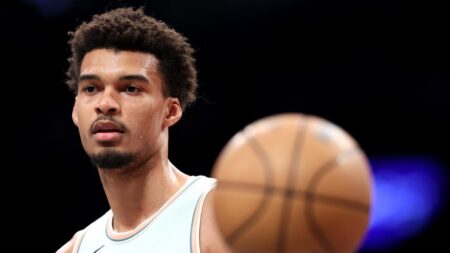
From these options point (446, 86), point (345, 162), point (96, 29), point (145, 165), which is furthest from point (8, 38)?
point (345, 162)

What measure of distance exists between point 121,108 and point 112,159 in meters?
0.24

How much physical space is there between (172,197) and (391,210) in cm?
220

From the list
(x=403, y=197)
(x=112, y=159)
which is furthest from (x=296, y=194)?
(x=403, y=197)

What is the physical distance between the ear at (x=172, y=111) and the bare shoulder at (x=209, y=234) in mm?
517

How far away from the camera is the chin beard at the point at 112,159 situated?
330 centimetres

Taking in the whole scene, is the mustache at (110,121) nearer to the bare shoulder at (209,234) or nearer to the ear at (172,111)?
the ear at (172,111)

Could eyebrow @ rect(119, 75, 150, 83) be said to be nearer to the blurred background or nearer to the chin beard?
the chin beard

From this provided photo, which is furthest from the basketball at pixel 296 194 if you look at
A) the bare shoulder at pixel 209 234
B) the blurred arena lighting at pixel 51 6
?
the blurred arena lighting at pixel 51 6

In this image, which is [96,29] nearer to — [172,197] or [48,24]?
[172,197]

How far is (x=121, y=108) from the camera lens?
131 inches

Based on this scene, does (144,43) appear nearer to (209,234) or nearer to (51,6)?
(209,234)

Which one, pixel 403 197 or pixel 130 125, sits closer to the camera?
pixel 130 125

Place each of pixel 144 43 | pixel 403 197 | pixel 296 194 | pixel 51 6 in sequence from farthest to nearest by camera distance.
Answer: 1. pixel 51 6
2. pixel 403 197
3. pixel 144 43
4. pixel 296 194

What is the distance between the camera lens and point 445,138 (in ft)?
16.5
